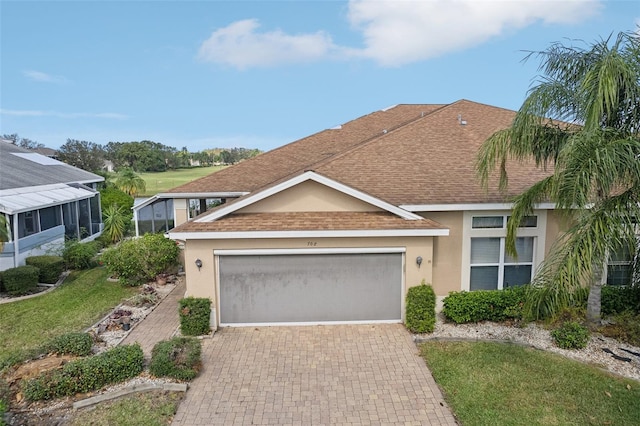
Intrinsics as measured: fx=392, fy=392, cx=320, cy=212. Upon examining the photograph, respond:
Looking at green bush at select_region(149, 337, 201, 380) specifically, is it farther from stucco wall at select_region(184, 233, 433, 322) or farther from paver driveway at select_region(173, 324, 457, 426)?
stucco wall at select_region(184, 233, 433, 322)

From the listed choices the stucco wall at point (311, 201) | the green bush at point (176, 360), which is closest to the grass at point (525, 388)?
the stucco wall at point (311, 201)

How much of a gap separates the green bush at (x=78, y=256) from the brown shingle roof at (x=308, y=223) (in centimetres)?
1091

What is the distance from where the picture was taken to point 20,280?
14.8m

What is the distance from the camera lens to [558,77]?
9.46 m

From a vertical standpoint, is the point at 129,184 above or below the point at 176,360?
above

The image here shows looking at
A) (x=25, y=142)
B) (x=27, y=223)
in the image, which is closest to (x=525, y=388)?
(x=27, y=223)

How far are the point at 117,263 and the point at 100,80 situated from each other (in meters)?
15.3

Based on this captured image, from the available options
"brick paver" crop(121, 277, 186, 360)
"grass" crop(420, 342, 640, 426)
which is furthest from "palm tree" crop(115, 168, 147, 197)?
"grass" crop(420, 342, 640, 426)

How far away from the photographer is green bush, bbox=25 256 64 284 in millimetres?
16219

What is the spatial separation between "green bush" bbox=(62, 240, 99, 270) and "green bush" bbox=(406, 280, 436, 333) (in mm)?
15739

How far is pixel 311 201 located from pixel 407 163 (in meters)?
4.03

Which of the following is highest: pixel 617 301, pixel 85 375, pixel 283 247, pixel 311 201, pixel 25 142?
pixel 25 142

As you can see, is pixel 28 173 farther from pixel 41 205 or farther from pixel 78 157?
pixel 78 157

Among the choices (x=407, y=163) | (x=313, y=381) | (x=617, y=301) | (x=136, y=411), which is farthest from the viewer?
(x=407, y=163)
